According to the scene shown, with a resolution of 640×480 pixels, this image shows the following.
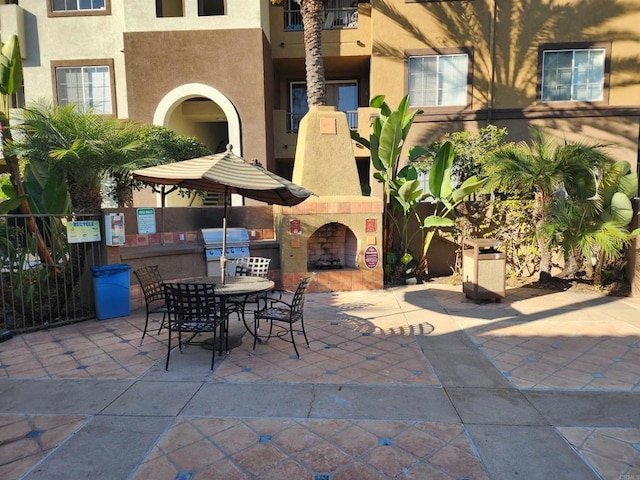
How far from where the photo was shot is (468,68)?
13.8 m

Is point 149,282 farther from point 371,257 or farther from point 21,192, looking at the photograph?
point 371,257

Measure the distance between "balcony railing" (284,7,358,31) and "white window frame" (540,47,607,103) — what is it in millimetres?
6722

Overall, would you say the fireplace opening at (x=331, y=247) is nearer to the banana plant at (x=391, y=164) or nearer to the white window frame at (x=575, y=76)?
the banana plant at (x=391, y=164)

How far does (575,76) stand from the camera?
13.6 metres

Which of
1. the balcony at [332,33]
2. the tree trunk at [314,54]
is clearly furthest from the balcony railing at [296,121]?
the tree trunk at [314,54]

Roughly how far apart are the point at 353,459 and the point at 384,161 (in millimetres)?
7692

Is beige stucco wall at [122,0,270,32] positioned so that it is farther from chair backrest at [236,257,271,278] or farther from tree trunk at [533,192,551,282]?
tree trunk at [533,192,551,282]

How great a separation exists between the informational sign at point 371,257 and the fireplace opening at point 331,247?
484 millimetres

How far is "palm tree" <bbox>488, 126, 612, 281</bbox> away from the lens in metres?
8.70

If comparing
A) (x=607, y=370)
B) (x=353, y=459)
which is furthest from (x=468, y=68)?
(x=353, y=459)

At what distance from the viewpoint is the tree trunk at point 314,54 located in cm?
1037

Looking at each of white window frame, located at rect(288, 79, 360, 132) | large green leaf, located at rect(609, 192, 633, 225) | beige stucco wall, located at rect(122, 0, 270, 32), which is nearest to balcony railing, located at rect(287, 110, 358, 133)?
white window frame, located at rect(288, 79, 360, 132)

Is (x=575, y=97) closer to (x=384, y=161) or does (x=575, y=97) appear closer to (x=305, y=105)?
(x=384, y=161)

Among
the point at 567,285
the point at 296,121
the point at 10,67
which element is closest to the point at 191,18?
the point at 296,121
